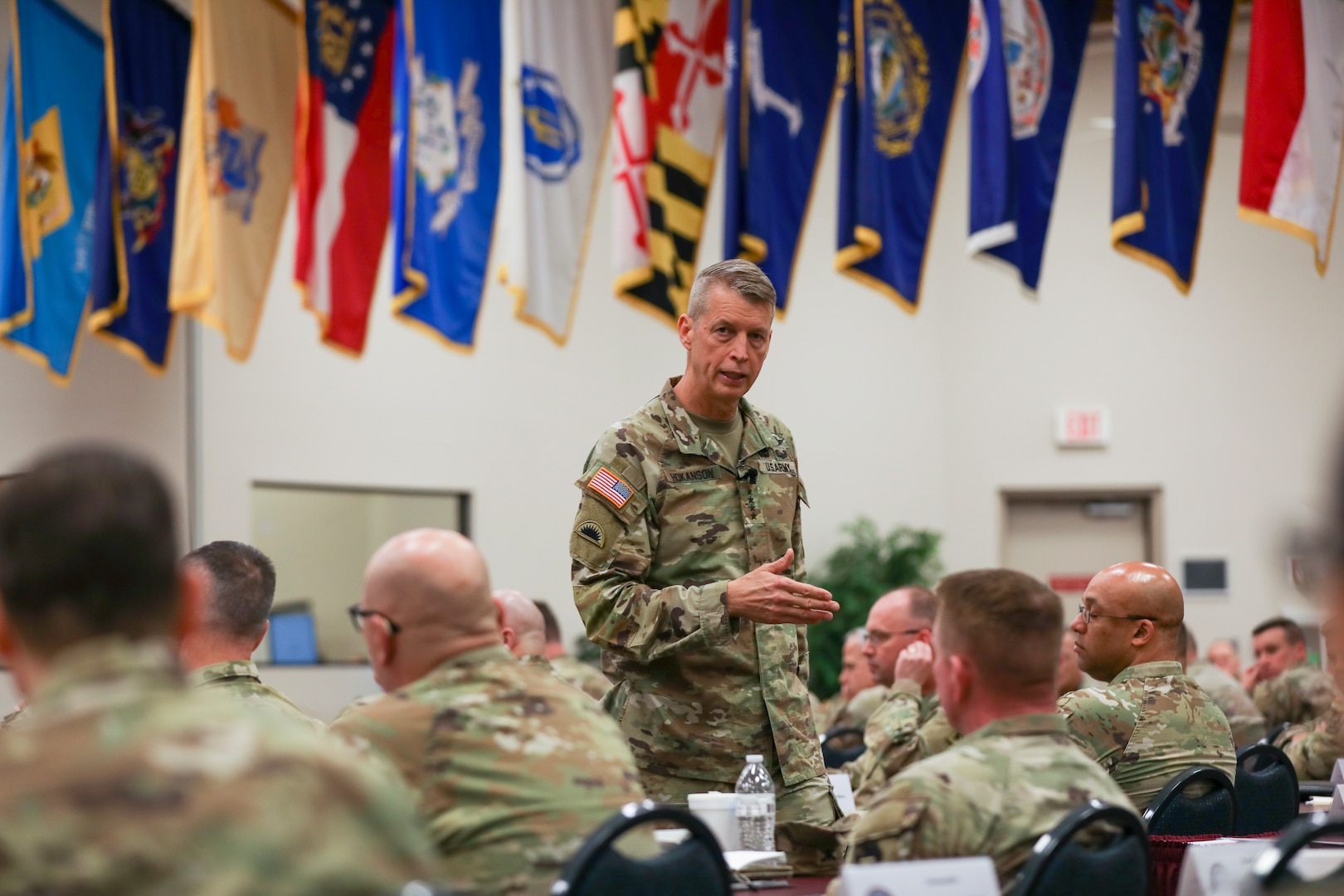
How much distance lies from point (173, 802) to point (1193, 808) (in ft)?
7.86

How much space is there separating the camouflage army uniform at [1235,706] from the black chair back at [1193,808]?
249 cm

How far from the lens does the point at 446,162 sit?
24.8 ft

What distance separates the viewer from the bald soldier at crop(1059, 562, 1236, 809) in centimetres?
351

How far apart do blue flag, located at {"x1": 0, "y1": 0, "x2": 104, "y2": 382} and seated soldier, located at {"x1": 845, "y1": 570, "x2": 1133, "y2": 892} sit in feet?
22.3

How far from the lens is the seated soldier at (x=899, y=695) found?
14.6ft

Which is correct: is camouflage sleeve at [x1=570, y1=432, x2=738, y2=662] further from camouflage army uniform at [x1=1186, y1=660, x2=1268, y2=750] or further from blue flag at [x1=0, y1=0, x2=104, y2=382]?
blue flag at [x1=0, y1=0, x2=104, y2=382]

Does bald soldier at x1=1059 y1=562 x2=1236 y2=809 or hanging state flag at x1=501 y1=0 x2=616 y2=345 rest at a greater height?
hanging state flag at x1=501 y1=0 x2=616 y2=345

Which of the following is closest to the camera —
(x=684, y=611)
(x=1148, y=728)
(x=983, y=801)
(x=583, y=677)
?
(x=983, y=801)

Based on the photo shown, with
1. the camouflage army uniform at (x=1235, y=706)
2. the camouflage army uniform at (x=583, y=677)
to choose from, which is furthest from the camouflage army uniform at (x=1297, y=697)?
the camouflage army uniform at (x=583, y=677)

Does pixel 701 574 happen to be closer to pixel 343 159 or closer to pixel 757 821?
pixel 757 821

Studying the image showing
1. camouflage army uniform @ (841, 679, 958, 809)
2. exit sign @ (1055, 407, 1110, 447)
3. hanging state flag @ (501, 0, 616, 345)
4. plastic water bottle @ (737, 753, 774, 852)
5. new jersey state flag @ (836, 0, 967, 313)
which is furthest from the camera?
exit sign @ (1055, 407, 1110, 447)

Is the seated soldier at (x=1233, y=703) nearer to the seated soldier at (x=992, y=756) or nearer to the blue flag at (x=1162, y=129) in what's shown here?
the blue flag at (x=1162, y=129)

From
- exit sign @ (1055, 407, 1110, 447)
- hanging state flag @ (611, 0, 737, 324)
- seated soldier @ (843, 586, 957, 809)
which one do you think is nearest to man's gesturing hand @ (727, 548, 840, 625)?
seated soldier @ (843, 586, 957, 809)

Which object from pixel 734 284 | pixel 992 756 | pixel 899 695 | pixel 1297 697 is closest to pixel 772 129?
pixel 899 695
